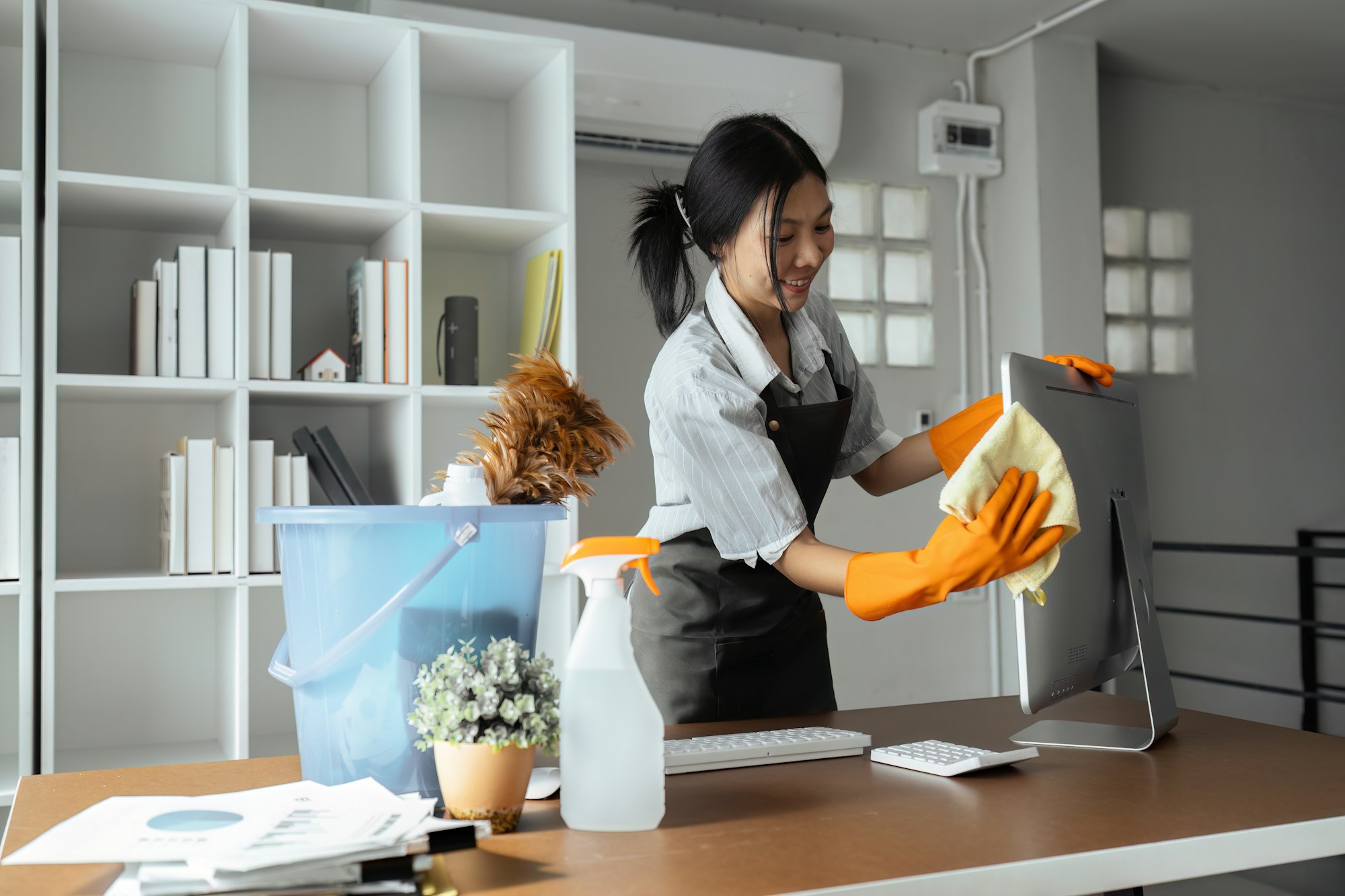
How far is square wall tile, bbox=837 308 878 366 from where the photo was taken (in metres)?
3.33

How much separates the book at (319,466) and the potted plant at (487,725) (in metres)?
1.48

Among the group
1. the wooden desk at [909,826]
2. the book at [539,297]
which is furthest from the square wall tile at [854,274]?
the wooden desk at [909,826]

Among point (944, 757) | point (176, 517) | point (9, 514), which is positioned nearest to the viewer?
point (944, 757)

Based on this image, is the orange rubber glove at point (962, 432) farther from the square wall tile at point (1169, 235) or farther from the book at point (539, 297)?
the square wall tile at point (1169, 235)

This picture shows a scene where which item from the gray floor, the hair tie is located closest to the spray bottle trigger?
the hair tie

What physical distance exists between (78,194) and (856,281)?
211cm

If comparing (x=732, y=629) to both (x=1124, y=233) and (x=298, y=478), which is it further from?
(x=1124, y=233)

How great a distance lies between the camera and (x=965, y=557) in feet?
3.21

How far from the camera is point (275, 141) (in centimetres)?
250

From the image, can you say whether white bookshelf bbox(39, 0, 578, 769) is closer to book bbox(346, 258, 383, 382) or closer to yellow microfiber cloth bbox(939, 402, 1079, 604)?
book bbox(346, 258, 383, 382)

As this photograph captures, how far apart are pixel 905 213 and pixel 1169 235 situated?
1040 mm

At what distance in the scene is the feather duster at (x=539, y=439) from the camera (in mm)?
913

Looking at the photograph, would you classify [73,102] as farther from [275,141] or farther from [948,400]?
[948,400]

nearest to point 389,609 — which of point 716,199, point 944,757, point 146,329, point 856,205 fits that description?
point 944,757
